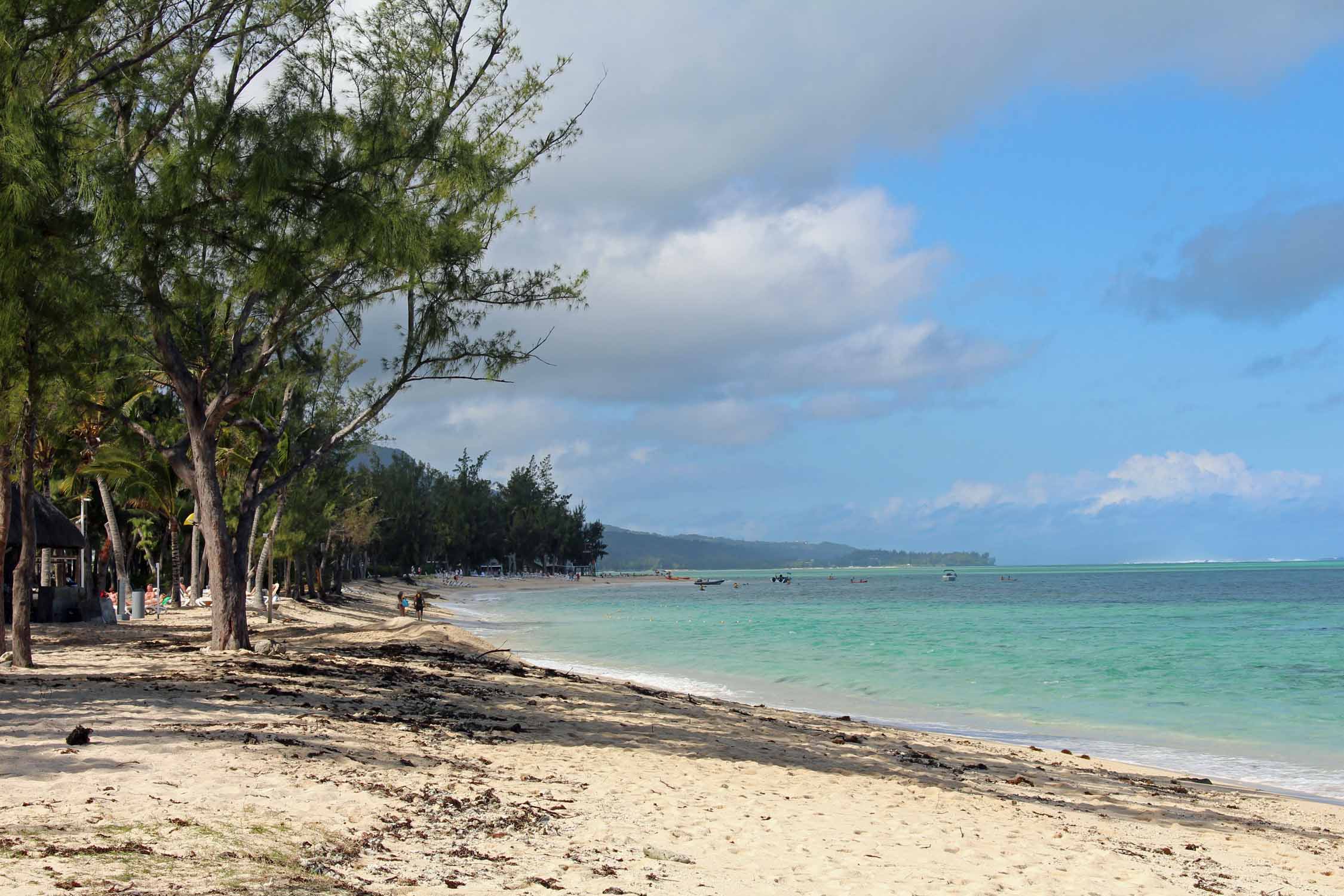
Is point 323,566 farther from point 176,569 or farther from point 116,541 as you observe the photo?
point 116,541

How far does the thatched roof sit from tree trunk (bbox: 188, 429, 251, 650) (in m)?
8.81

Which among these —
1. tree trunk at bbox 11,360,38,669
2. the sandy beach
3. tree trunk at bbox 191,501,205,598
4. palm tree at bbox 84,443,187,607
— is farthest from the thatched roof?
tree trunk at bbox 11,360,38,669

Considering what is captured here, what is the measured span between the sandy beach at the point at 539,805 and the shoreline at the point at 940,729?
0.88 meters

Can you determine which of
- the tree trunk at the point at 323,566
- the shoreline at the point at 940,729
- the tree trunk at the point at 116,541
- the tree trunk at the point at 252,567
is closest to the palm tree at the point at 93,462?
the tree trunk at the point at 116,541

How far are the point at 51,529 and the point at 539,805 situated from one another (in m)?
19.7

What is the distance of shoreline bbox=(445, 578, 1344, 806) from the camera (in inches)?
496

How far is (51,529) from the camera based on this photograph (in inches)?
884

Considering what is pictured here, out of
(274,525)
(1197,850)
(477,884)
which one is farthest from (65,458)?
(1197,850)

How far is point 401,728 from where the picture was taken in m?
9.76

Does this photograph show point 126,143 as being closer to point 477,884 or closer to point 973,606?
point 477,884

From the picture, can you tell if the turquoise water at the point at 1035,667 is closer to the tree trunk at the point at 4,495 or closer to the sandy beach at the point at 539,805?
the sandy beach at the point at 539,805

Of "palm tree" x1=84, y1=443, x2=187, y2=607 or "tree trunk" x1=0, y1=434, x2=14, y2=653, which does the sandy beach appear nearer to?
"tree trunk" x1=0, y1=434, x2=14, y2=653

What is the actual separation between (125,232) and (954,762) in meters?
10.3

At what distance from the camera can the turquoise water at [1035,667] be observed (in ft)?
53.4
